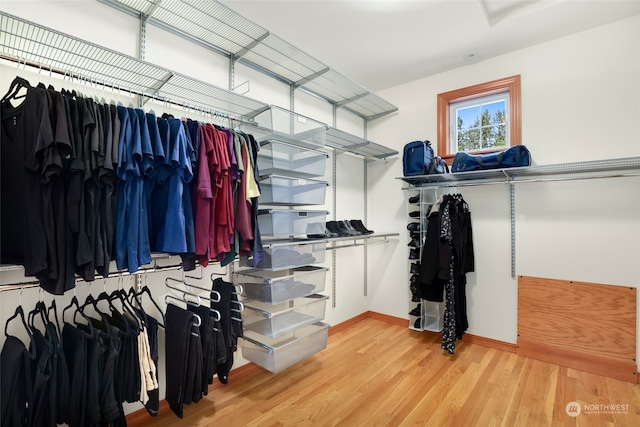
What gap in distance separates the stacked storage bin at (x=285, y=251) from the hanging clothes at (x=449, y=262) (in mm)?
1085

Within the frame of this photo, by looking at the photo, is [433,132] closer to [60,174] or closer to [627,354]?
[627,354]

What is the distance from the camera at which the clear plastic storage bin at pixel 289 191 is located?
6.84ft

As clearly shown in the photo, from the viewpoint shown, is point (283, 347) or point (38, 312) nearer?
point (38, 312)

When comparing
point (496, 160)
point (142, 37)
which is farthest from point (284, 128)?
point (496, 160)

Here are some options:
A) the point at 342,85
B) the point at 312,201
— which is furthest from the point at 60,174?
the point at 342,85

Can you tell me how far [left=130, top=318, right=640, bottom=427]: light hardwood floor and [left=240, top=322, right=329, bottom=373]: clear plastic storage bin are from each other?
19cm

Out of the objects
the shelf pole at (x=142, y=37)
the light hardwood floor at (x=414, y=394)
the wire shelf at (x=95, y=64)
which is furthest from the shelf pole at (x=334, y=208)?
the shelf pole at (x=142, y=37)

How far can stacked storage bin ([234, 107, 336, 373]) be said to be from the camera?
2066 mm

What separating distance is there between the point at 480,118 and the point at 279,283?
8.54 feet

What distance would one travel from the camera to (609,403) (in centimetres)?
194

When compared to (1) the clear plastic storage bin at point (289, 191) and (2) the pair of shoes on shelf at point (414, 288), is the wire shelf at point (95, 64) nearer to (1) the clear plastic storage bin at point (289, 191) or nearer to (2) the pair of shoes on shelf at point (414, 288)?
(1) the clear plastic storage bin at point (289, 191)

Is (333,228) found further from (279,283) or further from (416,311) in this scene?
(416,311)

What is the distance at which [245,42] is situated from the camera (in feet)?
7.17

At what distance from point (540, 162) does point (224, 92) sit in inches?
105
